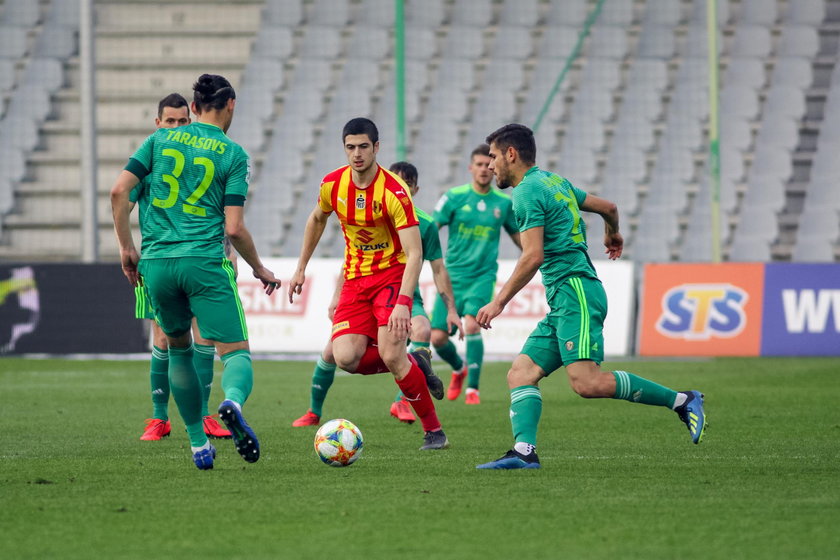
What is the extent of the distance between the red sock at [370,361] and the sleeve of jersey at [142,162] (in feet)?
6.81

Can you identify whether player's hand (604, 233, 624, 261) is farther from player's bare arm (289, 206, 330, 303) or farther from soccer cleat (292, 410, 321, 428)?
soccer cleat (292, 410, 321, 428)

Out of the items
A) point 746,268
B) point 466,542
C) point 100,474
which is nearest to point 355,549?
point 466,542

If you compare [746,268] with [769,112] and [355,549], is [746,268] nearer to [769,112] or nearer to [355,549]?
[769,112]

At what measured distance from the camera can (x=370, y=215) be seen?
7.56 meters

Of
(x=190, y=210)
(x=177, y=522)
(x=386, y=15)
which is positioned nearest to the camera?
(x=177, y=522)

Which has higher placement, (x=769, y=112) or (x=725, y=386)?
(x=769, y=112)

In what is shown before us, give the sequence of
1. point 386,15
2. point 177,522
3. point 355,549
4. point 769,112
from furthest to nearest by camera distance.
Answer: point 386,15 < point 769,112 < point 177,522 < point 355,549

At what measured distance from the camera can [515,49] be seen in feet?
82.7

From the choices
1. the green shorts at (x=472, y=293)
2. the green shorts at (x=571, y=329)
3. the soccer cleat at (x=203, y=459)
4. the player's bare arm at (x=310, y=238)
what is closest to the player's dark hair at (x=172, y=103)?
the player's bare arm at (x=310, y=238)

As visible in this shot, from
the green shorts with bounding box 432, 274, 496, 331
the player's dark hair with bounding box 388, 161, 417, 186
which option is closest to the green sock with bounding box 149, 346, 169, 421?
the player's dark hair with bounding box 388, 161, 417, 186

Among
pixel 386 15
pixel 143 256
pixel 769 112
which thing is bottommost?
pixel 143 256

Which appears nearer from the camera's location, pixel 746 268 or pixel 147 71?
pixel 746 268

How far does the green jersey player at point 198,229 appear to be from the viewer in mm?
6527

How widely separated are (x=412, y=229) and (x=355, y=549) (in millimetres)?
3037
